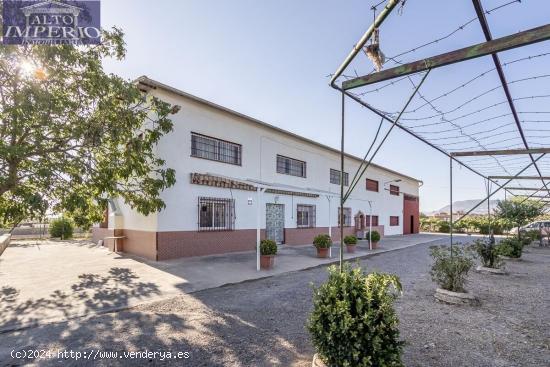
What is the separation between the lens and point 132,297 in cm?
625

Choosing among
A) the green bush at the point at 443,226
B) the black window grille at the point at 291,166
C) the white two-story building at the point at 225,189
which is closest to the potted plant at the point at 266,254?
the white two-story building at the point at 225,189

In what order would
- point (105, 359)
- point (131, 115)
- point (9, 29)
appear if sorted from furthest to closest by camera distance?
point (131, 115)
point (9, 29)
point (105, 359)

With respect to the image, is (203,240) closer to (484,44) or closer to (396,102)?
(396,102)

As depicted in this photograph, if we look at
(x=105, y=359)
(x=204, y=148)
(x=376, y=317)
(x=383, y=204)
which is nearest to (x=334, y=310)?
(x=376, y=317)

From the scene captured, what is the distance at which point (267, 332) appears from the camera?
457 centimetres

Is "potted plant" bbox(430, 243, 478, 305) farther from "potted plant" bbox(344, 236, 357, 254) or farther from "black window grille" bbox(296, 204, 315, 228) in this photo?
"black window grille" bbox(296, 204, 315, 228)

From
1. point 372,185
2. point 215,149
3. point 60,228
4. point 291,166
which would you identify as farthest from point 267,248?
point 372,185

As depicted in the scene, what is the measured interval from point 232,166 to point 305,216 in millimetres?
6317

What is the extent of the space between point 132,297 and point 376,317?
5.40m

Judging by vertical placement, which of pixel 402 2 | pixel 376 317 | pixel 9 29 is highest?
pixel 9 29

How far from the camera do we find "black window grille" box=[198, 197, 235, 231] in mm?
11523

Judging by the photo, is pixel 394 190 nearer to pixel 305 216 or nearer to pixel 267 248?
pixel 305 216

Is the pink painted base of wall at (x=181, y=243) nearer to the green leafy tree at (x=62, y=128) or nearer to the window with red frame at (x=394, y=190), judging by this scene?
the green leafy tree at (x=62, y=128)

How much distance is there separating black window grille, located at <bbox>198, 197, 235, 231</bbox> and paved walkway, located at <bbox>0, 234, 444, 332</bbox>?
4.05 feet
